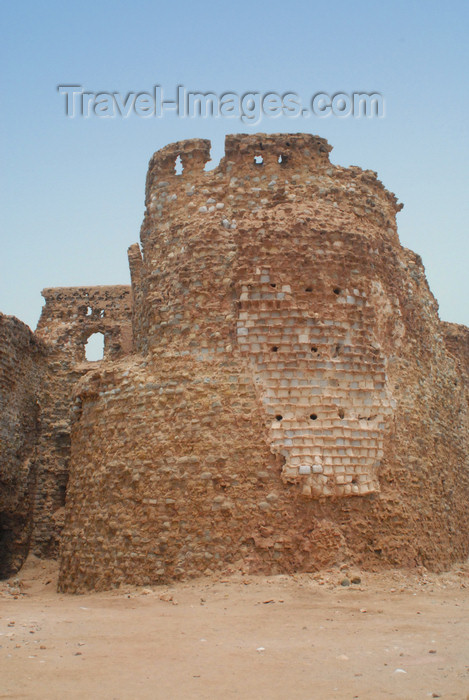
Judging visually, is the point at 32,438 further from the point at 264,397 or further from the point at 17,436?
the point at 264,397

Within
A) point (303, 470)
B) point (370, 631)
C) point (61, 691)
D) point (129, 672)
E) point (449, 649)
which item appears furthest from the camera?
point (303, 470)

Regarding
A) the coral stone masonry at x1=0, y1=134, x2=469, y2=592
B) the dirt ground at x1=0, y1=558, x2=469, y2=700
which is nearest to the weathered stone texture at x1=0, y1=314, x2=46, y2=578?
the coral stone masonry at x1=0, y1=134, x2=469, y2=592

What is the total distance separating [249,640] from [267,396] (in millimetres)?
3519

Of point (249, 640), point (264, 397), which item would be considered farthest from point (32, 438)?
point (249, 640)

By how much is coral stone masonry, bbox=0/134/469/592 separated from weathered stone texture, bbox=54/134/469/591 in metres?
0.02

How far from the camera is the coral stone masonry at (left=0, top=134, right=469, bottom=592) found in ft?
28.0

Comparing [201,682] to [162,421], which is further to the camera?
[162,421]

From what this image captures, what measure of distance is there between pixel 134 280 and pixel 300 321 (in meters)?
3.94

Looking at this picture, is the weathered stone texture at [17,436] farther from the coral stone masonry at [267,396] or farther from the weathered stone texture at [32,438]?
the coral stone masonry at [267,396]

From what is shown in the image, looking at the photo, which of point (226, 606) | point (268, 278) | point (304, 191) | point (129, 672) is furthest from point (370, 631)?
point (304, 191)

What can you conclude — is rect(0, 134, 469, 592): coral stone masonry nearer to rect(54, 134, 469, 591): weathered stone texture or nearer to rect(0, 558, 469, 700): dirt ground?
rect(54, 134, 469, 591): weathered stone texture

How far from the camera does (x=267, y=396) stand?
8.88 meters

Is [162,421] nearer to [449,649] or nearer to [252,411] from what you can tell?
[252,411]

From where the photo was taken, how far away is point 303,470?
8.55 metres
